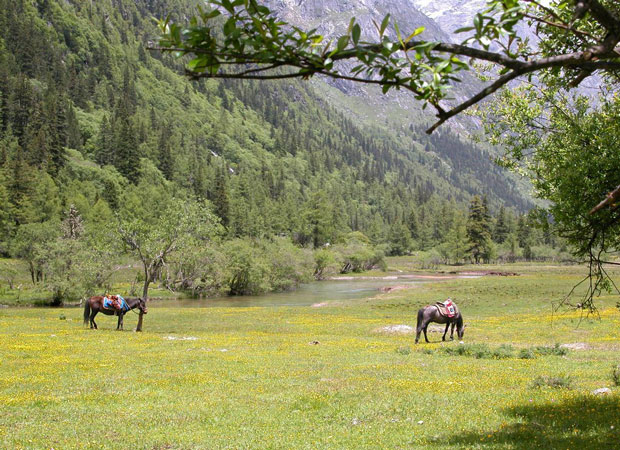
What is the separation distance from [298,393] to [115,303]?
2250 cm

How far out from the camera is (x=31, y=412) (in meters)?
11.4

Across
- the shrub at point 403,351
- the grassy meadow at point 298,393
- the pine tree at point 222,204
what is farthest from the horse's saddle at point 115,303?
the pine tree at point 222,204

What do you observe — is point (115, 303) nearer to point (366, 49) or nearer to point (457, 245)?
point (366, 49)

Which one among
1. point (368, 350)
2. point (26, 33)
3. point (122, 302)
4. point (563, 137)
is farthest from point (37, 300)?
point (26, 33)

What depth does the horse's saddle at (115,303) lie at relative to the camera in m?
31.2

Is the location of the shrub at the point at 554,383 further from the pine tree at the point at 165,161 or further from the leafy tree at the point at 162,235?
the pine tree at the point at 165,161

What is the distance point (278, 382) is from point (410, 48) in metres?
12.6

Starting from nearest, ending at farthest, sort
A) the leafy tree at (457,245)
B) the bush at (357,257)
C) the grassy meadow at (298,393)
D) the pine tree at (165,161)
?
the grassy meadow at (298,393)
the bush at (357,257)
the leafy tree at (457,245)
the pine tree at (165,161)

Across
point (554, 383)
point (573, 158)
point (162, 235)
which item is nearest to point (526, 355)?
point (554, 383)

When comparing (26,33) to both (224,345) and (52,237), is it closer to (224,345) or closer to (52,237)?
(52,237)

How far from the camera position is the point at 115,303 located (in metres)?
31.3

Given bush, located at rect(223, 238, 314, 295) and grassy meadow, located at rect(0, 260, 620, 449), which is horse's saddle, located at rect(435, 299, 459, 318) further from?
bush, located at rect(223, 238, 314, 295)

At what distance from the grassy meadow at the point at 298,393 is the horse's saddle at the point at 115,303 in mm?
2817

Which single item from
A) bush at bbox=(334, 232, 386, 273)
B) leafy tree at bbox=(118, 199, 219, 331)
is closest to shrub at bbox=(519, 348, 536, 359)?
leafy tree at bbox=(118, 199, 219, 331)
